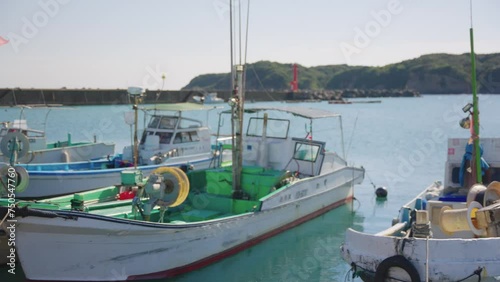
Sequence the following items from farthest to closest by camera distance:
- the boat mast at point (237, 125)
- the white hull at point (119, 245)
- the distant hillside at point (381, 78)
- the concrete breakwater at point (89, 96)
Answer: the distant hillside at point (381, 78) < the concrete breakwater at point (89, 96) < the boat mast at point (237, 125) < the white hull at point (119, 245)

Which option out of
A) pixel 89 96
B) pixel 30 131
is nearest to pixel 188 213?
pixel 30 131

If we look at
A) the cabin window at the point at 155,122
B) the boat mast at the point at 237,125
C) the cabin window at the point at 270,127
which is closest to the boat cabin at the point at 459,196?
the boat mast at the point at 237,125

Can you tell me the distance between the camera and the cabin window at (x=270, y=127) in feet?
54.1

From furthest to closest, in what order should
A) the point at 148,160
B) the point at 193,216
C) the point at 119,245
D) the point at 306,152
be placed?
1. the point at 148,160
2. the point at 306,152
3. the point at 193,216
4. the point at 119,245

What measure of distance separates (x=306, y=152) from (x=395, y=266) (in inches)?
316

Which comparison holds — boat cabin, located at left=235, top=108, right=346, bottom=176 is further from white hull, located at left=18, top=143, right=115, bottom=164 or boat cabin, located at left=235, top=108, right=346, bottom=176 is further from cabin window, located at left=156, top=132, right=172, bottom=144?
white hull, located at left=18, top=143, right=115, bottom=164

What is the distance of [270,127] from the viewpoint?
16672 millimetres

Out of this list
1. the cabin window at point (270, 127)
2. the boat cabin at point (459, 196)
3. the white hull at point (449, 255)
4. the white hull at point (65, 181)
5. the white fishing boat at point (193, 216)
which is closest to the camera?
the white hull at point (449, 255)

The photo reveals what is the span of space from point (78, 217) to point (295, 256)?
6088mm

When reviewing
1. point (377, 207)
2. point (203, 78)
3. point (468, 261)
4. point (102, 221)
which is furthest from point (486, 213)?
point (203, 78)

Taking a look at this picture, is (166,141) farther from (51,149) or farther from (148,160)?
(51,149)

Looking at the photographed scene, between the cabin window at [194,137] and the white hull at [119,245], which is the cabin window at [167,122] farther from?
the white hull at [119,245]

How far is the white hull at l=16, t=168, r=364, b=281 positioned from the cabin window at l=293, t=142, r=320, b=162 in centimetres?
364

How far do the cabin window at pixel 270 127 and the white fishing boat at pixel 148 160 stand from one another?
4.21ft
